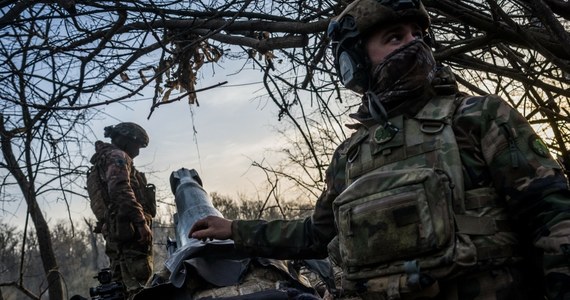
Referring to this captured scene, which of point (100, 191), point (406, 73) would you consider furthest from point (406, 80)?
point (100, 191)

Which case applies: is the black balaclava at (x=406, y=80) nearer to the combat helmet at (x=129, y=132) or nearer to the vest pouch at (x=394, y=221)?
the vest pouch at (x=394, y=221)

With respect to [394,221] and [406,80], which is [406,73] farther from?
[394,221]

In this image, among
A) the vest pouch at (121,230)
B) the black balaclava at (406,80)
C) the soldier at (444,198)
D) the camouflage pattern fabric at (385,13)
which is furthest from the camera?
the vest pouch at (121,230)

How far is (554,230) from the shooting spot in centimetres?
156

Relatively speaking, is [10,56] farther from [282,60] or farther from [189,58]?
[282,60]

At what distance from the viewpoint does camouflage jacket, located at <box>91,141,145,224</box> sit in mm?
5391

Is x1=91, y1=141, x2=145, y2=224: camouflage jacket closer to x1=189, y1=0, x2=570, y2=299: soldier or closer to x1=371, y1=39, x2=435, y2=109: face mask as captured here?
x1=189, y1=0, x2=570, y2=299: soldier

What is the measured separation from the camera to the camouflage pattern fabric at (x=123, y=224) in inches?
212

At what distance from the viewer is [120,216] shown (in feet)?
17.5

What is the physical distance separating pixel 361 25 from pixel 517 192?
3.16ft

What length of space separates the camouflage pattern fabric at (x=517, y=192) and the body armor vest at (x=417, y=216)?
49 mm

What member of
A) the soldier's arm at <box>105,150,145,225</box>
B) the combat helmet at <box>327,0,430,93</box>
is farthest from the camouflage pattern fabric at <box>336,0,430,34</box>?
the soldier's arm at <box>105,150,145,225</box>

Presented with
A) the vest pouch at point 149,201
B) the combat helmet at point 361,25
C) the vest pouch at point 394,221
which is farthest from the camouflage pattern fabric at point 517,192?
the vest pouch at point 149,201

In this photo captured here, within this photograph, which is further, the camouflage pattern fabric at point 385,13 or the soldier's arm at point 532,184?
the camouflage pattern fabric at point 385,13
